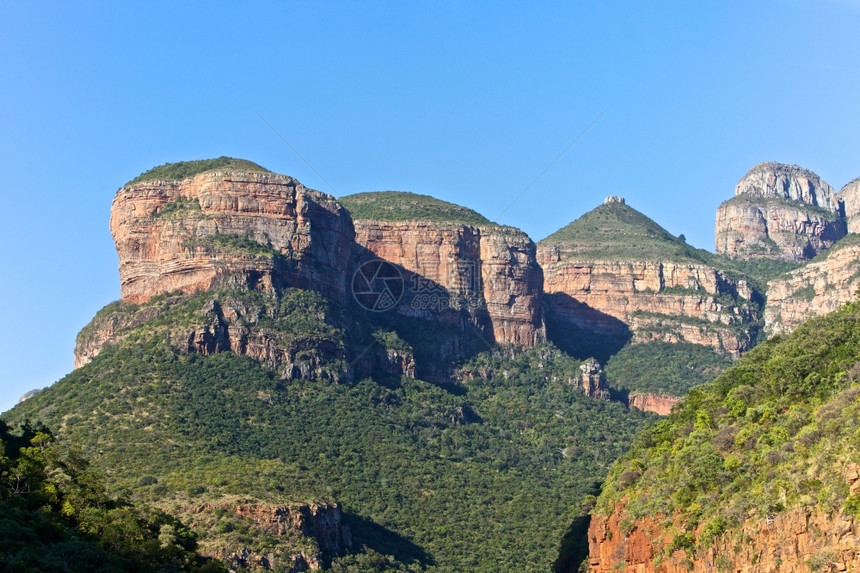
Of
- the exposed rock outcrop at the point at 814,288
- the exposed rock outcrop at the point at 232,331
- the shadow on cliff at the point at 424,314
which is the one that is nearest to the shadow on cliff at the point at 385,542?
the exposed rock outcrop at the point at 232,331

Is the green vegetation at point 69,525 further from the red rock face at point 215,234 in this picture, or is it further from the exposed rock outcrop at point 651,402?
the exposed rock outcrop at point 651,402

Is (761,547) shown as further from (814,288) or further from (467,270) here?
(814,288)

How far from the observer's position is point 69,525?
6644 cm

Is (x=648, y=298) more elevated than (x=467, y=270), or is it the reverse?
(x=648, y=298)

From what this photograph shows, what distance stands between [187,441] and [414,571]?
2087cm

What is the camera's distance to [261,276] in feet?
452

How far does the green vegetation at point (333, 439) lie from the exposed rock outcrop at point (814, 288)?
33784 millimetres

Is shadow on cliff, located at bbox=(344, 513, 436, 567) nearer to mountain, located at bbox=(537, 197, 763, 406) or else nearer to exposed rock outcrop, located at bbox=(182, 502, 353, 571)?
exposed rock outcrop, located at bbox=(182, 502, 353, 571)

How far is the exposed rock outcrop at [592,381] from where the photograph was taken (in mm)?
163125

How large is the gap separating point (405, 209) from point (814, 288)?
4857 cm

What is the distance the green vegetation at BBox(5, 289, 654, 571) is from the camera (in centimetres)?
10800

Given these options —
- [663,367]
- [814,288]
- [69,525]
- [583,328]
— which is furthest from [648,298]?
[69,525]

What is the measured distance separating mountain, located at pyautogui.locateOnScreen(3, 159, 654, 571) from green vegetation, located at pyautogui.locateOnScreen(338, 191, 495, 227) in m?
1.55

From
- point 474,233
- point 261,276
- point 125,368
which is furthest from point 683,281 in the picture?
point 125,368
